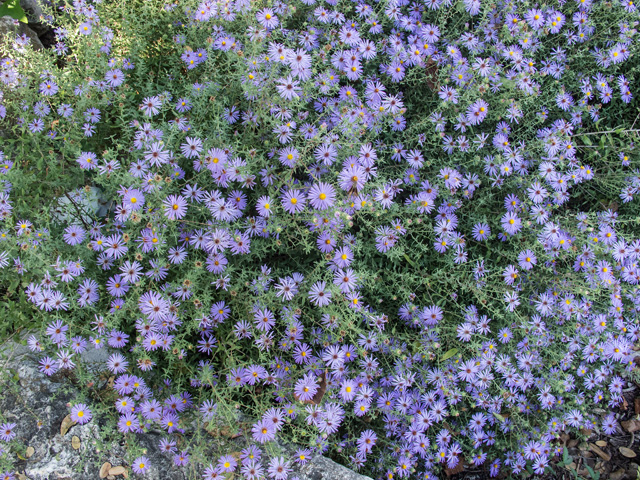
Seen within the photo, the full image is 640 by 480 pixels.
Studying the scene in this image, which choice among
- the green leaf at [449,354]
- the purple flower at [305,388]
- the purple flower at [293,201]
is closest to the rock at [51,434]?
the purple flower at [305,388]

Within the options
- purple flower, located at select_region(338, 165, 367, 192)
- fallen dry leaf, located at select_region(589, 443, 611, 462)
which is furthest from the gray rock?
fallen dry leaf, located at select_region(589, 443, 611, 462)

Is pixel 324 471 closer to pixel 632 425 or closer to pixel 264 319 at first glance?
pixel 264 319

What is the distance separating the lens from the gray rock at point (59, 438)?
2775 mm

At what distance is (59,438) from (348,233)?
2407 mm

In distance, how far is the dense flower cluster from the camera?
2.84 metres

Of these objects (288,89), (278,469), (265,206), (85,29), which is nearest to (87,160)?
(85,29)

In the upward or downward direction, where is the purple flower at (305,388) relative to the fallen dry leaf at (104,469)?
upward

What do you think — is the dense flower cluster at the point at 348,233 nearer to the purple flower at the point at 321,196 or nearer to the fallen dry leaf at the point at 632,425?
the purple flower at the point at 321,196

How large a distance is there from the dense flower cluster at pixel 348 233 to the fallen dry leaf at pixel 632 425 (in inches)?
10.8

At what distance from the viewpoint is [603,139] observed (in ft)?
12.3

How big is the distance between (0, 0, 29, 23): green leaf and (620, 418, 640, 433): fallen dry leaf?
6629mm

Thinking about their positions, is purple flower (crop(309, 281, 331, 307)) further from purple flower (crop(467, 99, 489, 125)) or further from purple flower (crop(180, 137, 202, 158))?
purple flower (crop(467, 99, 489, 125))

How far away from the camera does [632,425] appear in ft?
13.4

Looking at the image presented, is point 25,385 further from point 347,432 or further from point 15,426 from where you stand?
point 347,432
